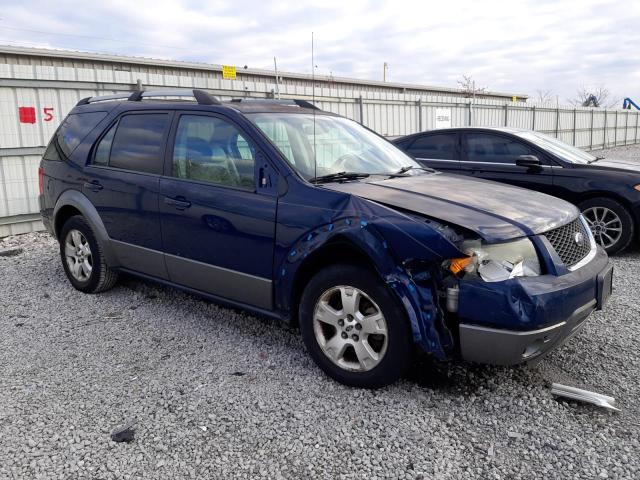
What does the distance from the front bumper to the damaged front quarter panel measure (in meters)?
0.14

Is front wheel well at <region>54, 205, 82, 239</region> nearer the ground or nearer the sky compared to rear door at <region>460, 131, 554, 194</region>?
nearer the ground

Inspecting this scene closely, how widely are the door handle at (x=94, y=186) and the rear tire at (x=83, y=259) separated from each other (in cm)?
34

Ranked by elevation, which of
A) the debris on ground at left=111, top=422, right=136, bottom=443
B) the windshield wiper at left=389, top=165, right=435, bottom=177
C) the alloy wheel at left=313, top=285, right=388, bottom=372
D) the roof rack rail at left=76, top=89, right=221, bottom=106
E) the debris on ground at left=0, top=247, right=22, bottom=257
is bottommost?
the debris on ground at left=111, top=422, right=136, bottom=443

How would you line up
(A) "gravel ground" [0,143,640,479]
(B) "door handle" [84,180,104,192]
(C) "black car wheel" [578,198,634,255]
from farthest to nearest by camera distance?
(C) "black car wheel" [578,198,634,255], (B) "door handle" [84,180,104,192], (A) "gravel ground" [0,143,640,479]

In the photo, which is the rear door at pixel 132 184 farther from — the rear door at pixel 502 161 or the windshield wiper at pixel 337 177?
the rear door at pixel 502 161

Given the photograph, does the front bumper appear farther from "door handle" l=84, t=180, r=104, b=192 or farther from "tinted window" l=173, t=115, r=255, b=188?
"door handle" l=84, t=180, r=104, b=192

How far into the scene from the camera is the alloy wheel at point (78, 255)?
4941 millimetres

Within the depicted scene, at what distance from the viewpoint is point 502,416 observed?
294 centimetres

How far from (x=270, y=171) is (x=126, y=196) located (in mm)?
1522

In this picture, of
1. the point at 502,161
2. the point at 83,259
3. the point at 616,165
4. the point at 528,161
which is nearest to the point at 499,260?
the point at 83,259

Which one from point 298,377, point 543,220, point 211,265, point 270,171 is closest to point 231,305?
point 211,265

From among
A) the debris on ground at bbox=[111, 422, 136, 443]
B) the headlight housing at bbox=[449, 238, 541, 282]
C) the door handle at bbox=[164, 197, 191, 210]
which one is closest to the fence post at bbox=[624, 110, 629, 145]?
the headlight housing at bbox=[449, 238, 541, 282]

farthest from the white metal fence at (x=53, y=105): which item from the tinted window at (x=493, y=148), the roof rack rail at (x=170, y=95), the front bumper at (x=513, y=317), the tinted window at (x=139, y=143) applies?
the front bumper at (x=513, y=317)

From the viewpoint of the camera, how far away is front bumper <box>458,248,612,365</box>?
9.04ft
